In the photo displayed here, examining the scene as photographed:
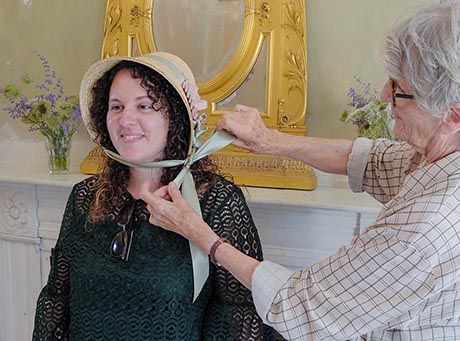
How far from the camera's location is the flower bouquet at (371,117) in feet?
5.09

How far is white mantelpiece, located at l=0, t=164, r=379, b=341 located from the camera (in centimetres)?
156

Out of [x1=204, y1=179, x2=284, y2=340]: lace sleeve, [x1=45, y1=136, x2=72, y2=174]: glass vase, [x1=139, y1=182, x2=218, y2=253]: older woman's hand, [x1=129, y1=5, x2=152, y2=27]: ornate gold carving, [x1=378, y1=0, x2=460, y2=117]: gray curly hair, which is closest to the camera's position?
[x1=378, y1=0, x2=460, y2=117]: gray curly hair

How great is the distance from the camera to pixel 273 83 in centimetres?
166

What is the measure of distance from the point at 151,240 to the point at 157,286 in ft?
0.36

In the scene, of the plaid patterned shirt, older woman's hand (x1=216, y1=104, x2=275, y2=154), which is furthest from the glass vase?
the plaid patterned shirt

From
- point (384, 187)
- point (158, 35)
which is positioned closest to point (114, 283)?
point (384, 187)

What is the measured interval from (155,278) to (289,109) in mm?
794

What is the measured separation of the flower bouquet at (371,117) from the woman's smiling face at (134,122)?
2.28 feet

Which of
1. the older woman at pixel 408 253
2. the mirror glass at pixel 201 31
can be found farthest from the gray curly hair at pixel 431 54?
the mirror glass at pixel 201 31

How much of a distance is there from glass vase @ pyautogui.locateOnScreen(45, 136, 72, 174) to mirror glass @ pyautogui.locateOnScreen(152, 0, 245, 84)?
52 centimetres

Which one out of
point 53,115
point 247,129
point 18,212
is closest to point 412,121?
point 247,129

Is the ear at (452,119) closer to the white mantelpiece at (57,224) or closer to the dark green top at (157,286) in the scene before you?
the dark green top at (157,286)

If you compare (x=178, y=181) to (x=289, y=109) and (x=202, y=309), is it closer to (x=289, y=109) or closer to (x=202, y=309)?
(x=202, y=309)

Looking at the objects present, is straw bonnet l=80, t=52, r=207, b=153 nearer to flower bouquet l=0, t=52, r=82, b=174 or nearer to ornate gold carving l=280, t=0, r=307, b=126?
ornate gold carving l=280, t=0, r=307, b=126
